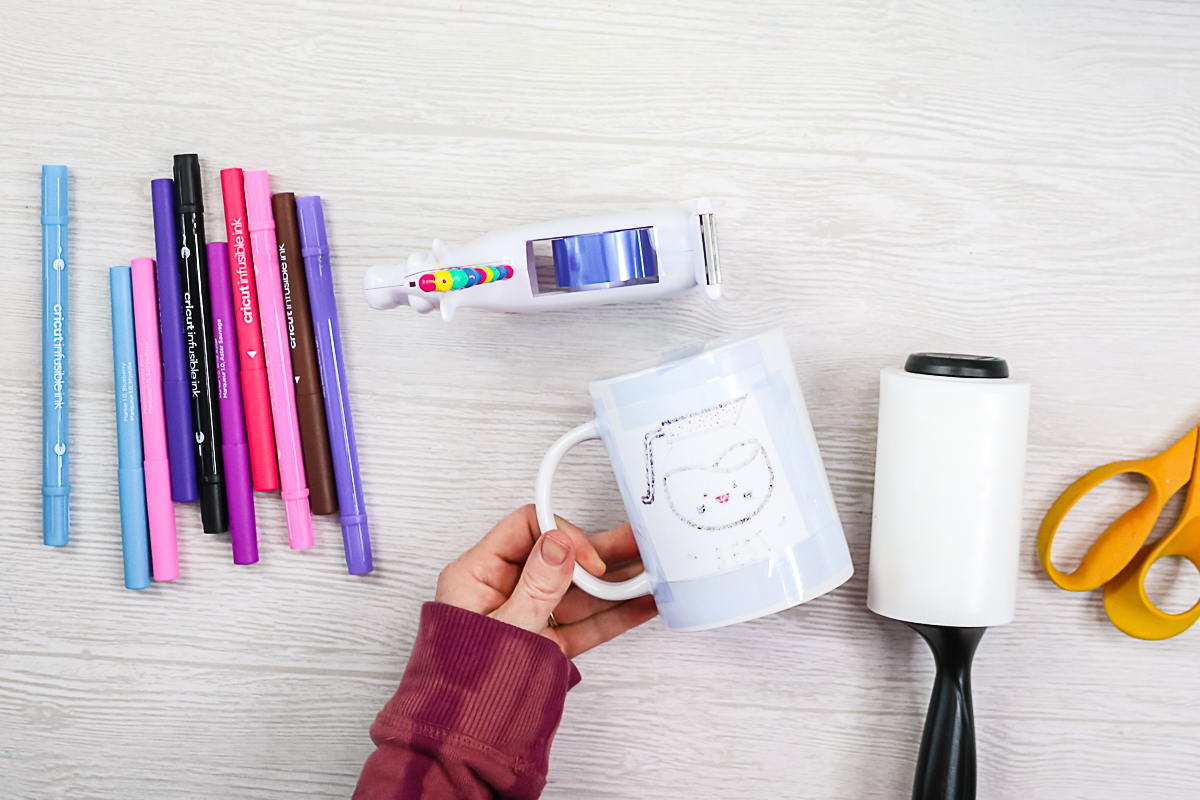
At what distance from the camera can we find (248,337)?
63 cm

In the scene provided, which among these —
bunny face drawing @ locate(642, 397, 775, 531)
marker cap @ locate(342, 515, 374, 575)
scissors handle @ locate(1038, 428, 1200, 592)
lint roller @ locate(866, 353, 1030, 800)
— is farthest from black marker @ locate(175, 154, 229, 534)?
scissors handle @ locate(1038, 428, 1200, 592)

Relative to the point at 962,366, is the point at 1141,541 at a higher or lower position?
lower

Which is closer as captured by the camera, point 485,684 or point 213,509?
point 485,684

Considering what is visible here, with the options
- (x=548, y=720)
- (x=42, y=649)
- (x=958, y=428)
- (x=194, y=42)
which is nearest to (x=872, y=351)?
(x=958, y=428)

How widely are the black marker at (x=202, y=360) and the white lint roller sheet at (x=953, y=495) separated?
0.52 metres

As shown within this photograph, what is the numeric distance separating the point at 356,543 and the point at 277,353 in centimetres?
16

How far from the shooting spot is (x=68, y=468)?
661 mm

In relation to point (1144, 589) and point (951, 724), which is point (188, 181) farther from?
point (1144, 589)

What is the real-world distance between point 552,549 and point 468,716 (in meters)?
0.12

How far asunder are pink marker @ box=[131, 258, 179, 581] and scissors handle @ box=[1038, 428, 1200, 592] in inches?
27.4

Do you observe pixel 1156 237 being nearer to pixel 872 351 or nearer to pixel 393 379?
pixel 872 351

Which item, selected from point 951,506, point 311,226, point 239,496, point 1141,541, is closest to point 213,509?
point 239,496

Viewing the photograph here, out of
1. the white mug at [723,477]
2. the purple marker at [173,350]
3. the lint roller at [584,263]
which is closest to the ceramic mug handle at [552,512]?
the white mug at [723,477]

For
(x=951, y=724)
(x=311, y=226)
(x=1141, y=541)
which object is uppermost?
(x=311, y=226)
